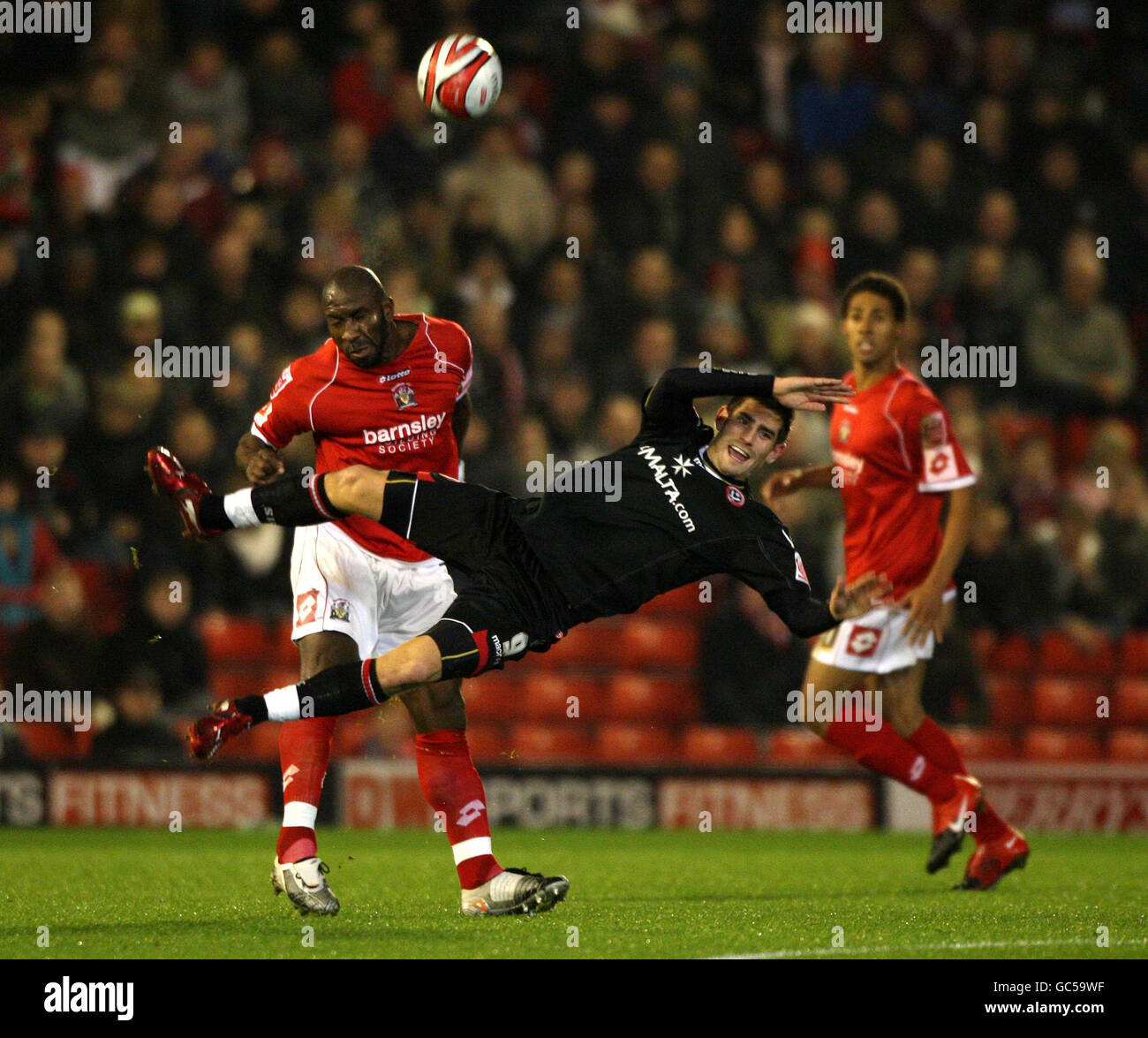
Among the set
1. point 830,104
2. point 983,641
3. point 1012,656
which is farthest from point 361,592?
point 830,104

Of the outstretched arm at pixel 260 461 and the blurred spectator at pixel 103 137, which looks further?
the blurred spectator at pixel 103 137

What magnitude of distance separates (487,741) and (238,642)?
5.20 feet

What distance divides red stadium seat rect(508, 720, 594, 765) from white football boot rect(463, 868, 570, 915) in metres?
4.66

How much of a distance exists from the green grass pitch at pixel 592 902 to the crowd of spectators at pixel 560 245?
193cm

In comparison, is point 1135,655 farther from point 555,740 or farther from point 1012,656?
point 555,740

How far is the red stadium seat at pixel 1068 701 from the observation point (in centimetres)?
1080

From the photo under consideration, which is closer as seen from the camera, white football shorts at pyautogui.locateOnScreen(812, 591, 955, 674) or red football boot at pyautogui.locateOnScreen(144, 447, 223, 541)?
red football boot at pyautogui.locateOnScreen(144, 447, 223, 541)

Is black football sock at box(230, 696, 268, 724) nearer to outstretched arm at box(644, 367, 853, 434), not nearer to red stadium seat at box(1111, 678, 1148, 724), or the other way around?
outstretched arm at box(644, 367, 853, 434)

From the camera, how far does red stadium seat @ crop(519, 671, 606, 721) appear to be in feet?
34.9

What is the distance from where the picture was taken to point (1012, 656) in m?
10.9

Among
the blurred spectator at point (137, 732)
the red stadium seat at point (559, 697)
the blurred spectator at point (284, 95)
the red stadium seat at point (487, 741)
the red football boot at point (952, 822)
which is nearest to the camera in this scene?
the red football boot at point (952, 822)

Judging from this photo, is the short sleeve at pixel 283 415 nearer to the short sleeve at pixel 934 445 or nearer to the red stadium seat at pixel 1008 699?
the short sleeve at pixel 934 445

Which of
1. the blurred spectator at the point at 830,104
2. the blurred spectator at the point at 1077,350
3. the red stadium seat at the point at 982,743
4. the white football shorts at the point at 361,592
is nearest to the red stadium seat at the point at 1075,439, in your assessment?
the blurred spectator at the point at 1077,350

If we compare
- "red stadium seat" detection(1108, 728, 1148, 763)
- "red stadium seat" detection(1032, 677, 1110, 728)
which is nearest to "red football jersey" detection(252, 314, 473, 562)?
"red stadium seat" detection(1032, 677, 1110, 728)
